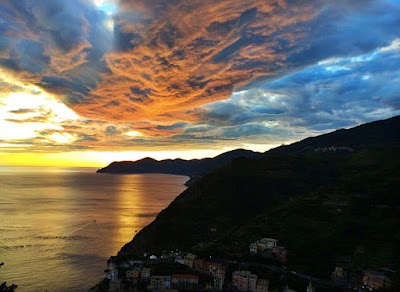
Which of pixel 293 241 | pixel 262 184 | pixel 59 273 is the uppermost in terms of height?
pixel 262 184

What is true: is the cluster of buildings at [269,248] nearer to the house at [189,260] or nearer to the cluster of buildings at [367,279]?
the cluster of buildings at [367,279]

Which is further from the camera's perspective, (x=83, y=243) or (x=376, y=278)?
(x=83, y=243)

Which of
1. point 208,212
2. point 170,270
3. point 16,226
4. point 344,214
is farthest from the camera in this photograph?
point 16,226

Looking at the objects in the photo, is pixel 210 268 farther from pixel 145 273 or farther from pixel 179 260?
pixel 145 273

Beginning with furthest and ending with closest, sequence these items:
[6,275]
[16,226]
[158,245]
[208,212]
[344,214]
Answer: [16,226] → [208,212] → [158,245] → [344,214] → [6,275]

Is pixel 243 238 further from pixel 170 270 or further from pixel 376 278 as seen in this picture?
pixel 376 278

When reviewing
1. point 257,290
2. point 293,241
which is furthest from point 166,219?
point 257,290
